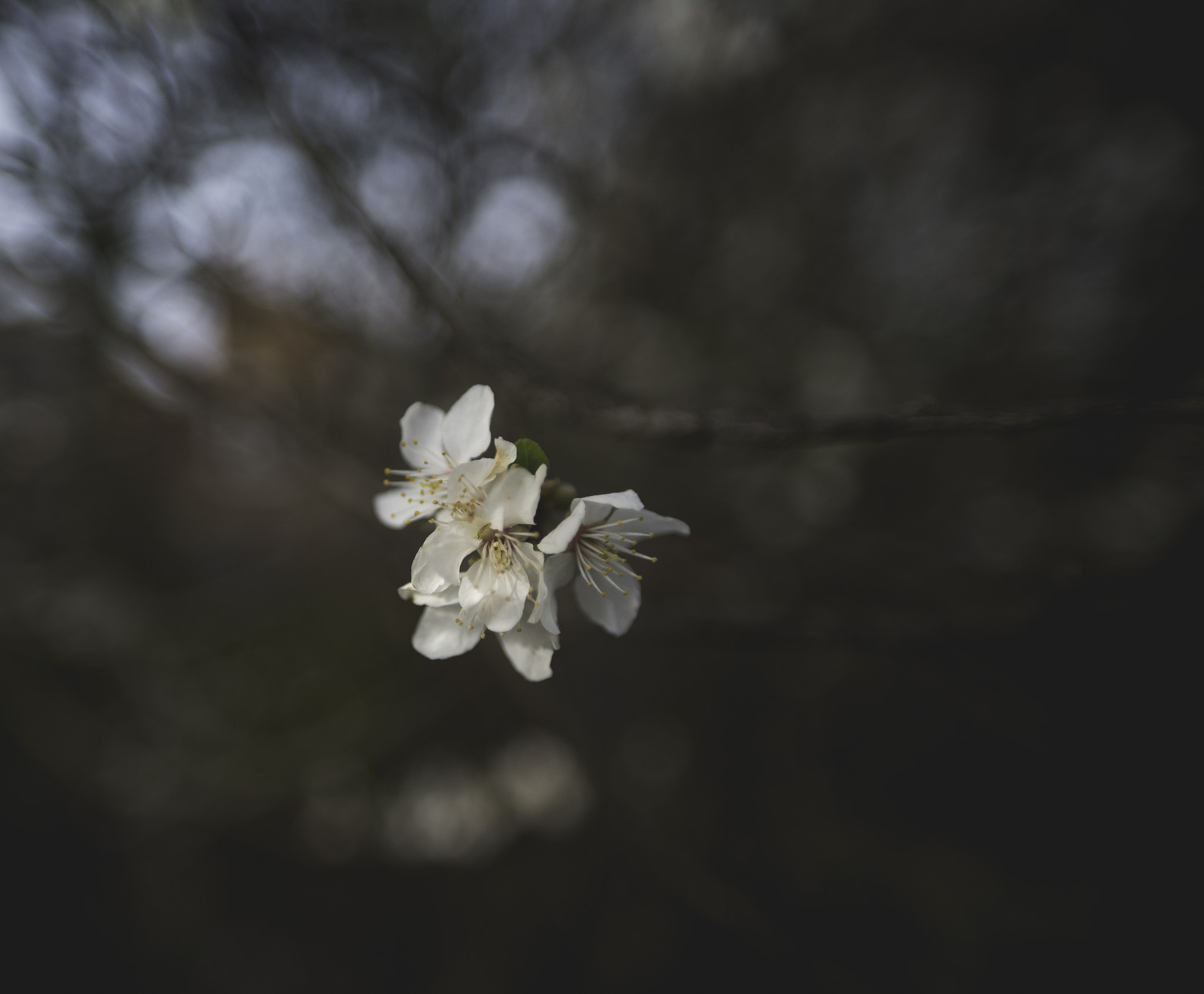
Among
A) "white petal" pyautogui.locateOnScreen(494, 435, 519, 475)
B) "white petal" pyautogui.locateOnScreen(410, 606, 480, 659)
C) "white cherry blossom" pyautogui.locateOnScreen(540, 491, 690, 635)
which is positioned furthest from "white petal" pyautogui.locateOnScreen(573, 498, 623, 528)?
"white petal" pyautogui.locateOnScreen(410, 606, 480, 659)

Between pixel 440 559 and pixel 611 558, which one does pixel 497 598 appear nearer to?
pixel 440 559

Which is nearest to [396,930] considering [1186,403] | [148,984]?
[148,984]

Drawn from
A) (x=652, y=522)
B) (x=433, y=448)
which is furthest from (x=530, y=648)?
(x=433, y=448)

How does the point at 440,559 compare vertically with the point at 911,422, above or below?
below

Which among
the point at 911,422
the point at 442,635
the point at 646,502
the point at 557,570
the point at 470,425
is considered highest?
the point at 646,502

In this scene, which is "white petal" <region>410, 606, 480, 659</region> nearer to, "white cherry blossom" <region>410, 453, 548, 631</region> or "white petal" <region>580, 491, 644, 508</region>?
"white cherry blossom" <region>410, 453, 548, 631</region>

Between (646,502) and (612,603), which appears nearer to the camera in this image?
(612,603)

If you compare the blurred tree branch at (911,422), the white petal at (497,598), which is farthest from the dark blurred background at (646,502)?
the white petal at (497,598)

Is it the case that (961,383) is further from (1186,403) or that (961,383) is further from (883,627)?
(1186,403)
